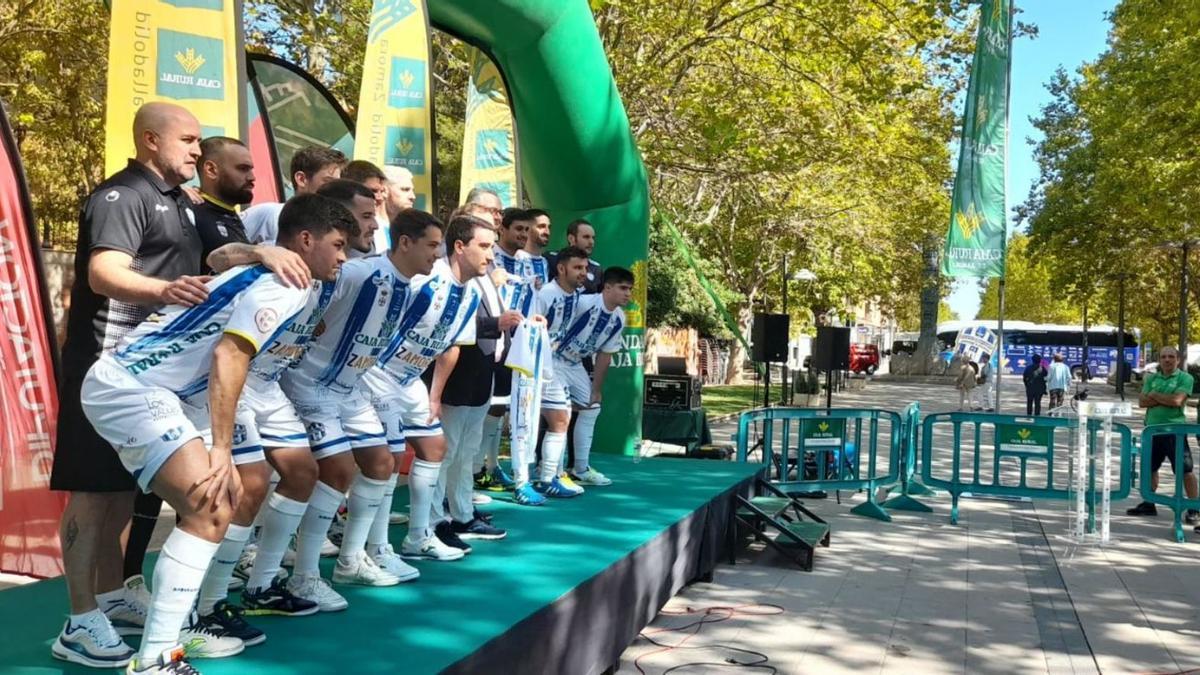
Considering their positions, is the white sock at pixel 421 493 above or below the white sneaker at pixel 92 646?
above

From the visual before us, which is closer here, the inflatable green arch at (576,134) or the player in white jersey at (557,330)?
the player in white jersey at (557,330)

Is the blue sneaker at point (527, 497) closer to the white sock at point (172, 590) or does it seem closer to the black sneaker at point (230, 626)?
the black sneaker at point (230, 626)

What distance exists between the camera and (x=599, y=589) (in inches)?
197

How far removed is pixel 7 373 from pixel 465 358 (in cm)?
232

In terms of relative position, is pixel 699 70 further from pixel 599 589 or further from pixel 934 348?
pixel 934 348

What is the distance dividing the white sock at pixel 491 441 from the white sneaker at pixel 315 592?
338 cm

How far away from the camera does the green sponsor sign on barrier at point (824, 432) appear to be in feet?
35.4

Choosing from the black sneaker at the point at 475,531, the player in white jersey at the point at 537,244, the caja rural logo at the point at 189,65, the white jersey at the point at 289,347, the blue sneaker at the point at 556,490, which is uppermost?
the caja rural logo at the point at 189,65

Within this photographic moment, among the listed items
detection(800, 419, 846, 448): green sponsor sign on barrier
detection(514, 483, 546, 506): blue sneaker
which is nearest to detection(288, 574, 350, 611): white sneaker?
detection(514, 483, 546, 506): blue sneaker

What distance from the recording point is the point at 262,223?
490cm

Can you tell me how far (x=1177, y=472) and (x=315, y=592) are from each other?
8.90 m

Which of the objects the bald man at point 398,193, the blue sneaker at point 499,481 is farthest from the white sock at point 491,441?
the bald man at point 398,193

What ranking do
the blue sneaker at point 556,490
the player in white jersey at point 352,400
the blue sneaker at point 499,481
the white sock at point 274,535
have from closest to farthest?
the white sock at point 274,535 < the player in white jersey at point 352,400 < the blue sneaker at point 556,490 < the blue sneaker at point 499,481

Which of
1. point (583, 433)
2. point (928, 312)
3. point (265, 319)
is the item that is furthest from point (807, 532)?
point (928, 312)
